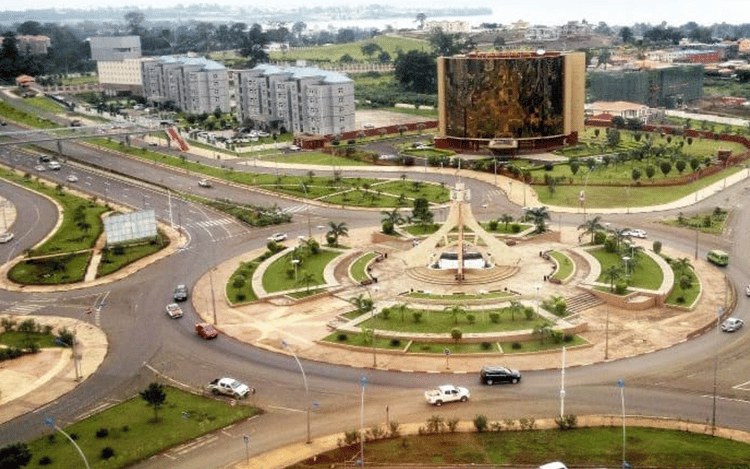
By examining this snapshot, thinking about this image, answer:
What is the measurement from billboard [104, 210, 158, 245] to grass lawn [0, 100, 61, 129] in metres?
86.7

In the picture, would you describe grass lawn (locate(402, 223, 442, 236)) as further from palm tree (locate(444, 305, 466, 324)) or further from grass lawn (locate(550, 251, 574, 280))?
palm tree (locate(444, 305, 466, 324))

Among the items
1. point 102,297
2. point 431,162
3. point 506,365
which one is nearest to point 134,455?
point 506,365

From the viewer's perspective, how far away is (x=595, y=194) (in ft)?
342

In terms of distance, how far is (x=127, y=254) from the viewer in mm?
83375

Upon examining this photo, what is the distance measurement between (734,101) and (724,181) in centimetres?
8835

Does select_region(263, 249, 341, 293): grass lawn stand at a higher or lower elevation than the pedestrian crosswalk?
higher

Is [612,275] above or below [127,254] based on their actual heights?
above

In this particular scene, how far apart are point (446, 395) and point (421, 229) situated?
3839 centimetres

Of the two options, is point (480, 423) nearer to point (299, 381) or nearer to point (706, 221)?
point (299, 381)

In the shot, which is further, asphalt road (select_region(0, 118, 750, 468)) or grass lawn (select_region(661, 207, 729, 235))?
grass lawn (select_region(661, 207, 729, 235))

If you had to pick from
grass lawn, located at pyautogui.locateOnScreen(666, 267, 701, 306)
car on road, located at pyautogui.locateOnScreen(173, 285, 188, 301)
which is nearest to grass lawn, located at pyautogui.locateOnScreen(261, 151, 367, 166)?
car on road, located at pyautogui.locateOnScreen(173, 285, 188, 301)

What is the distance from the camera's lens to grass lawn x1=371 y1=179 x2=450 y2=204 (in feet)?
340

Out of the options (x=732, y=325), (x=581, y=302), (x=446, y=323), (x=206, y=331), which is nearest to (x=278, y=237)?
(x=206, y=331)

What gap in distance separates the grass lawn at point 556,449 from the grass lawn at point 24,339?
26.7 metres
